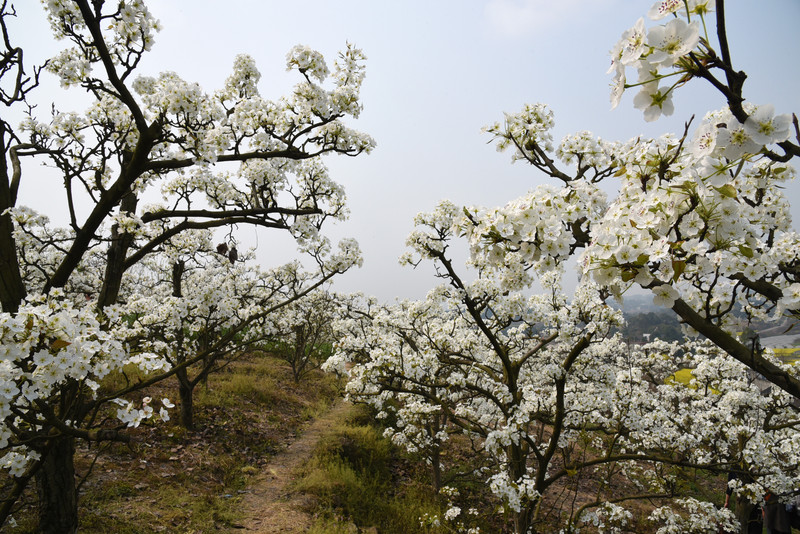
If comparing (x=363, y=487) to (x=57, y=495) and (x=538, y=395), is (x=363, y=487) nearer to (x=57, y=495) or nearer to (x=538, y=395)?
(x=538, y=395)


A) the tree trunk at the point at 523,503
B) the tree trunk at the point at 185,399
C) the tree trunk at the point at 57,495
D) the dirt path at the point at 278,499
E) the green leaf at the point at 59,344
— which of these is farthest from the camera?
the tree trunk at the point at 185,399

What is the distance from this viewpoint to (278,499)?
7582mm

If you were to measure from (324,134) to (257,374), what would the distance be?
14.2m

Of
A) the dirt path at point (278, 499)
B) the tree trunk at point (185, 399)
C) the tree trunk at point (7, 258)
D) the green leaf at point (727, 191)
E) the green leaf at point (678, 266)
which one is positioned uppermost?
the tree trunk at point (7, 258)

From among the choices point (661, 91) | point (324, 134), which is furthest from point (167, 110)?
point (661, 91)

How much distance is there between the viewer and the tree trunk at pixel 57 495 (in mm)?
4133

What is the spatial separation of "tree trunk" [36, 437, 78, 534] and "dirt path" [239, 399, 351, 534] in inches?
111

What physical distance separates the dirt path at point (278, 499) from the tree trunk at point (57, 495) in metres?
2.82

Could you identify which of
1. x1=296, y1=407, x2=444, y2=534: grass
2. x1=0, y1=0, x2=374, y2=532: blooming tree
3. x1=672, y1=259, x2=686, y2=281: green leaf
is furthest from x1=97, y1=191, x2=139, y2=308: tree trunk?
x1=672, y1=259, x2=686, y2=281: green leaf

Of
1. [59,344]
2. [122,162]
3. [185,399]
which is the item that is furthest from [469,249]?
[185,399]

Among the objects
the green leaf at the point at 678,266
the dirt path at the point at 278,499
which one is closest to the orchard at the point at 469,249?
the green leaf at the point at 678,266

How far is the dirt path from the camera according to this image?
21.4 feet

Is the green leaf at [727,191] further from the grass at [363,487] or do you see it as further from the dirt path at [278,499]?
the dirt path at [278,499]

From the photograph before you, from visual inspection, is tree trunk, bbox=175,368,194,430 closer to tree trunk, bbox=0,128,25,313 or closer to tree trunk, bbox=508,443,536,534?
tree trunk, bbox=0,128,25,313
